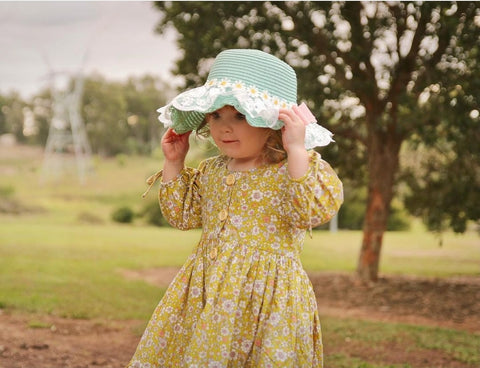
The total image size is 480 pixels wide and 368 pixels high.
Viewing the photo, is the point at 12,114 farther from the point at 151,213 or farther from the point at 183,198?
the point at 183,198

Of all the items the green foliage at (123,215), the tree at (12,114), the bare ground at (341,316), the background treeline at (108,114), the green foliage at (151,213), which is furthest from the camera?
the background treeline at (108,114)

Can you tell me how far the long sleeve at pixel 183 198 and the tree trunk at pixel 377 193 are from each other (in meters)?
6.43

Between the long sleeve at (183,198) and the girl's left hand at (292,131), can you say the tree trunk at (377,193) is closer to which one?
the long sleeve at (183,198)

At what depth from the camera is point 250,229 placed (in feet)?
8.00

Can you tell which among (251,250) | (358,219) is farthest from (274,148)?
(358,219)

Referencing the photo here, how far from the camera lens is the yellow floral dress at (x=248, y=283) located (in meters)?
2.32

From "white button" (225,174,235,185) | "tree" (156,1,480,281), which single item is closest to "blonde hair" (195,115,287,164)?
"white button" (225,174,235,185)

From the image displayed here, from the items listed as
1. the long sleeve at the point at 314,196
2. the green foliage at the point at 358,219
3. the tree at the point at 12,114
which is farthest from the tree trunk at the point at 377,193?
the tree at the point at 12,114

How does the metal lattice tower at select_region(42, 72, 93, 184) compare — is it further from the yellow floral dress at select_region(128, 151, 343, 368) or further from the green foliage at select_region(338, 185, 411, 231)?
Result: the yellow floral dress at select_region(128, 151, 343, 368)

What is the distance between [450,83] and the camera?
22.7ft

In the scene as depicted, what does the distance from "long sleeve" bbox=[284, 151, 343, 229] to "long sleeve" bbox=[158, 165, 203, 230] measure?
50cm

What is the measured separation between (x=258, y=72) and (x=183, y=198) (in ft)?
2.10

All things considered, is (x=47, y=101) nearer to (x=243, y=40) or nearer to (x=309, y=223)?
(x=243, y=40)

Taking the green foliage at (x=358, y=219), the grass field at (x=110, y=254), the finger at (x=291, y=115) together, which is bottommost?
the grass field at (x=110, y=254)
